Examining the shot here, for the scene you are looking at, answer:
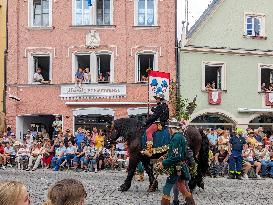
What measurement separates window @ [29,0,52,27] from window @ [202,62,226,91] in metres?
8.25

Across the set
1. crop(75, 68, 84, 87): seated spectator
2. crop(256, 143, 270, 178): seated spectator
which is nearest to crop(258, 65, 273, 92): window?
crop(256, 143, 270, 178): seated spectator

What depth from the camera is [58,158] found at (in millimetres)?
22750

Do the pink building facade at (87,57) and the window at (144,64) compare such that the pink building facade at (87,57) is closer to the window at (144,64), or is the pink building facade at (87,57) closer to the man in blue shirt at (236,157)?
the window at (144,64)

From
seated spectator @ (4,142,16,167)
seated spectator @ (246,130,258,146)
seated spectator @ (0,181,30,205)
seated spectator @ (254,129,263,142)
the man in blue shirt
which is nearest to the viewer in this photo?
seated spectator @ (0,181,30,205)

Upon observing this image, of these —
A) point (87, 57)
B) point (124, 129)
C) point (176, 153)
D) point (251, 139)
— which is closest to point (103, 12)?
point (87, 57)

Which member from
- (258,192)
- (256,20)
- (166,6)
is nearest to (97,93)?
(166,6)

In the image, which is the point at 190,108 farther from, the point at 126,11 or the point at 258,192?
the point at 258,192

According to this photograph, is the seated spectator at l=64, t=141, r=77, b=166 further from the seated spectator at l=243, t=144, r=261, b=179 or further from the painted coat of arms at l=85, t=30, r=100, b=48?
the painted coat of arms at l=85, t=30, r=100, b=48

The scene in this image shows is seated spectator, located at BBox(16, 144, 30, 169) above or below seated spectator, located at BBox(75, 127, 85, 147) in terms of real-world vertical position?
below

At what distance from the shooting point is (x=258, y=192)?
49.7ft

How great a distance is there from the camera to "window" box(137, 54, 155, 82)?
1112 inches

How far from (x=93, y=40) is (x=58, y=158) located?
7.60 meters

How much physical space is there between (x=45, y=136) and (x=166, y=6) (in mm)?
8677

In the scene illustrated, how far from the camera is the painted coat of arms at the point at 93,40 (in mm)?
28094
